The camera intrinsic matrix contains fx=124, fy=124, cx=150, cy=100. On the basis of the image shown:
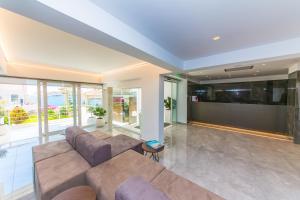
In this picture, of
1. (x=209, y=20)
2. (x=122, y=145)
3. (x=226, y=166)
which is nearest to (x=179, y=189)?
(x=122, y=145)

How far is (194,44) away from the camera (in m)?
2.47

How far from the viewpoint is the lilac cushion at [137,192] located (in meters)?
1.08

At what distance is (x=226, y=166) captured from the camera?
2848 millimetres

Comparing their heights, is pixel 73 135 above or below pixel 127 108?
below

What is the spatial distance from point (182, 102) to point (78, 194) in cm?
613

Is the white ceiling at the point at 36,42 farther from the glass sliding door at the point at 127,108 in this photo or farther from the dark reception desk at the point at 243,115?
the dark reception desk at the point at 243,115

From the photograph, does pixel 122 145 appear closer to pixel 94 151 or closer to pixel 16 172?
pixel 94 151

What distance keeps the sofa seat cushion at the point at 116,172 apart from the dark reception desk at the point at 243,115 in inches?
224

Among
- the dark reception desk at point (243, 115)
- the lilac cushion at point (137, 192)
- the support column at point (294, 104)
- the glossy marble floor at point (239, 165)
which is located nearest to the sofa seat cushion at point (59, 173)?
the lilac cushion at point (137, 192)

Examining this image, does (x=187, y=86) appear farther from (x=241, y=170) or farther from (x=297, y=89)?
(x=241, y=170)

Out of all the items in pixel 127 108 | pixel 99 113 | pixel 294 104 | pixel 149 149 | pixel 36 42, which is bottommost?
pixel 149 149

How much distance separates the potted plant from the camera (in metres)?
6.28

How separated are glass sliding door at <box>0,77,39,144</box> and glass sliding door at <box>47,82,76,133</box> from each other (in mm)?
459

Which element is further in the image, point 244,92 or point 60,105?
point 244,92
